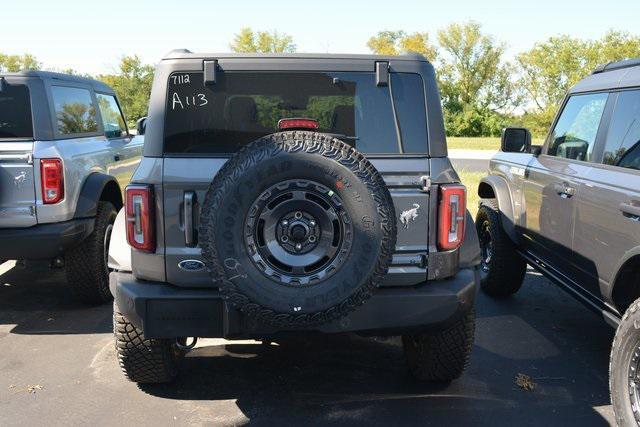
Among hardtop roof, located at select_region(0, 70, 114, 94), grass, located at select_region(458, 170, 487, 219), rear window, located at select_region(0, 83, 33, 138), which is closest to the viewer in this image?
rear window, located at select_region(0, 83, 33, 138)

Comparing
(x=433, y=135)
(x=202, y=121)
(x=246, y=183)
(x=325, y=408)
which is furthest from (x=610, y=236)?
(x=202, y=121)

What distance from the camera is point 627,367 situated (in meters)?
2.88

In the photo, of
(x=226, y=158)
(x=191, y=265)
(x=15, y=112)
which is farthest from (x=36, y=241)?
(x=226, y=158)

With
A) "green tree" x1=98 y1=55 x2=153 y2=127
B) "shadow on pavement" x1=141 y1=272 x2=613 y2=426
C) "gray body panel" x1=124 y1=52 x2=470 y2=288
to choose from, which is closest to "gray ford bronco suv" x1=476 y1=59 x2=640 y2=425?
"shadow on pavement" x1=141 y1=272 x2=613 y2=426

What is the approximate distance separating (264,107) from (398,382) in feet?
6.04

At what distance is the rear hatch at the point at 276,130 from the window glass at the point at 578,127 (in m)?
1.54

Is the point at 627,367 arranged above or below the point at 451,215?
below

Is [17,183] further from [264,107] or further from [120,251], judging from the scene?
[264,107]

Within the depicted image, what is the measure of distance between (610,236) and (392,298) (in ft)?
4.52

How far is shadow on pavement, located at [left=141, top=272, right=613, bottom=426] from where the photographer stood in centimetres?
337

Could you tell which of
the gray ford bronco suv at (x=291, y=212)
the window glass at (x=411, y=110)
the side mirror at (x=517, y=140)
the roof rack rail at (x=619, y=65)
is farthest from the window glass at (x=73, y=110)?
the roof rack rail at (x=619, y=65)

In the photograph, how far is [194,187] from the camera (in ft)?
9.76

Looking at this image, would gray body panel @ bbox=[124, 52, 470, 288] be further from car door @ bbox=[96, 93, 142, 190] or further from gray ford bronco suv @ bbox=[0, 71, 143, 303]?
car door @ bbox=[96, 93, 142, 190]

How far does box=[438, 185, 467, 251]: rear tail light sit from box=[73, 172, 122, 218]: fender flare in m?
3.14
